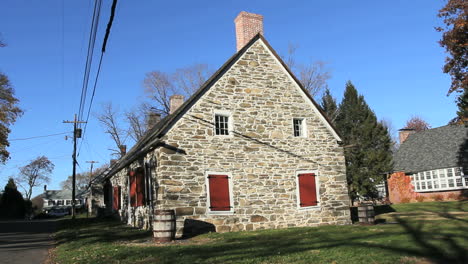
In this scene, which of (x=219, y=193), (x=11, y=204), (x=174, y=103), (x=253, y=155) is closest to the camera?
(x=219, y=193)

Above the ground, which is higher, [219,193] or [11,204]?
[219,193]

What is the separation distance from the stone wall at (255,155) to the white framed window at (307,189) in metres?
0.18

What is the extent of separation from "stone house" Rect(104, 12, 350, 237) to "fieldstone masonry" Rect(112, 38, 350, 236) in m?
0.04

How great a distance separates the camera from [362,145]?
103 ft

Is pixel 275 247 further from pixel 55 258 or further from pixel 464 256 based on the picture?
pixel 55 258

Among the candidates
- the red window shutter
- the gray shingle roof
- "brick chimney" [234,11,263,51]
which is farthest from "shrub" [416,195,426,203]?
the gray shingle roof

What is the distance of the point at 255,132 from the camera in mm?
15352

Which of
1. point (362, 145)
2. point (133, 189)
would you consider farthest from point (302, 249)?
point (362, 145)

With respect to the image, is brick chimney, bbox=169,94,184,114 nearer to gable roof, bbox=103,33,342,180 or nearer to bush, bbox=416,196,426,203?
gable roof, bbox=103,33,342,180

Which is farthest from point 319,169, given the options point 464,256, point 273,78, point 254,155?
point 464,256

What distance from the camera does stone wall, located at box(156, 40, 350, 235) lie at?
1357 centimetres

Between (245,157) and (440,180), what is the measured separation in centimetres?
2093

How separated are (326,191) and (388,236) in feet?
18.4

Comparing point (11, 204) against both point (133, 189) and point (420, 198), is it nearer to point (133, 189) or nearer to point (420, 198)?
point (133, 189)
